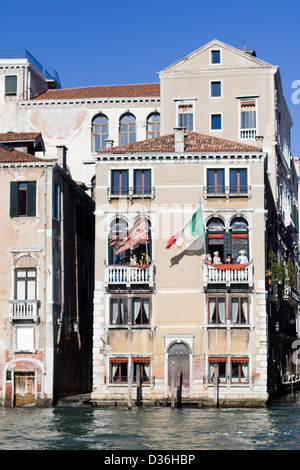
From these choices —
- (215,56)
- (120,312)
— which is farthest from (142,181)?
(215,56)

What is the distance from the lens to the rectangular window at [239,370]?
127 feet

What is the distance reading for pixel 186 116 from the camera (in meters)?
50.3

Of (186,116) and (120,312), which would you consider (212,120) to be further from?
(120,312)

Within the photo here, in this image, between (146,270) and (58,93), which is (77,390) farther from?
(58,93)

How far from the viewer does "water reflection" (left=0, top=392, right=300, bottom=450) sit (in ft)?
87.3

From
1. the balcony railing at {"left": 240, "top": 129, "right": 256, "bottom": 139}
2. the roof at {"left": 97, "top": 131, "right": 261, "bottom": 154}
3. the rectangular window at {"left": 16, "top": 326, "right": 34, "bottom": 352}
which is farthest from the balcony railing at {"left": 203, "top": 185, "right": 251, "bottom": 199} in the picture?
the balcony railing at {"left": 240, "top": 129, "right": 256, "bottom": 139}

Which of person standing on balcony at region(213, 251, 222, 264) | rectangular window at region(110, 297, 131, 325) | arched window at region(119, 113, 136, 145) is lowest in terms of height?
rectangular window at region(110, 297, 131, 325)

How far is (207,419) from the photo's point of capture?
32750mm

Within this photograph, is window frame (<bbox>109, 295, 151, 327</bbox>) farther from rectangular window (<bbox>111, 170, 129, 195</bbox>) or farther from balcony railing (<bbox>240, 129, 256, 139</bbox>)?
balcony railing (<bbox>240, 129, 256, 139</bbox>)

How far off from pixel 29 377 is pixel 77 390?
4422 mm

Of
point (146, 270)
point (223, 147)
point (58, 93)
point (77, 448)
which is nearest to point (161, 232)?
point (146, 270)

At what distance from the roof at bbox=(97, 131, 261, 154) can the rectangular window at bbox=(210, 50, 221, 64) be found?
30.8ft

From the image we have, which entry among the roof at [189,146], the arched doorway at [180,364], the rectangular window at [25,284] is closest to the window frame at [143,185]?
the roof at [189,146]

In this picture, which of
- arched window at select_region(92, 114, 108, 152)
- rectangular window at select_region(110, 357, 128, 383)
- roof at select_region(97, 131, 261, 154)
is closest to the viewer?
rectangular window at select_region(110, 357, 128, 383)
